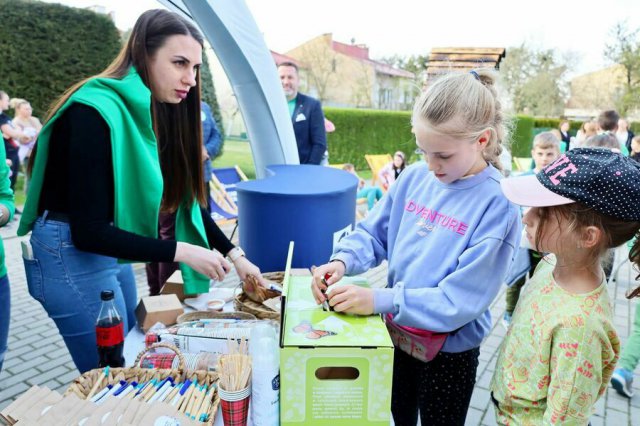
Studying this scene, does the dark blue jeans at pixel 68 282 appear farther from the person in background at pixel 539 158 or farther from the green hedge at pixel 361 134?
the green hedge at pixel 361 134

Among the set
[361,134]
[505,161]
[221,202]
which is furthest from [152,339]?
[361,134]

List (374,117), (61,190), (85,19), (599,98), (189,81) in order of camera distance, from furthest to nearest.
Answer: (599,98) → (374,117) → (85,19) → (189,81) → (61,190)

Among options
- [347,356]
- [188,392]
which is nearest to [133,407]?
[188,392]

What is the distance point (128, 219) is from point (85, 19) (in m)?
12.2

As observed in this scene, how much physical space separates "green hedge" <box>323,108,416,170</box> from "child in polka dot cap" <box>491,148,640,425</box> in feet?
47.7

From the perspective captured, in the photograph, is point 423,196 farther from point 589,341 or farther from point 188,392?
point 188,392

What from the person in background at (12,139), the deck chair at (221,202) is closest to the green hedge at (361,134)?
the deck chair at (221,202)

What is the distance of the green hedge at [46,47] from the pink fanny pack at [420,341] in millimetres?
12118

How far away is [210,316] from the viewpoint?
1797mm

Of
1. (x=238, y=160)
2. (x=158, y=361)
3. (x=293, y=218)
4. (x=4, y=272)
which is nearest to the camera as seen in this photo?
(x=158, y=361)

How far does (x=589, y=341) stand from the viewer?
42.6 inches

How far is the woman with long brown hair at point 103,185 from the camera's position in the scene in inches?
56.8

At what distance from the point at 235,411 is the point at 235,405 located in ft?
0.06

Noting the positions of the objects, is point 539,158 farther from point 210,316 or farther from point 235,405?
point 235,405
